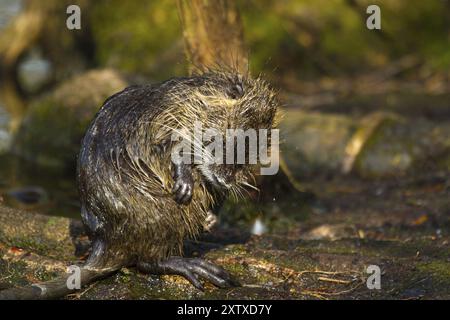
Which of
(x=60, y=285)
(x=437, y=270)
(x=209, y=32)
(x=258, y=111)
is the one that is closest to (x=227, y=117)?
(x=258, y=111)

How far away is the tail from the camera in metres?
4.17

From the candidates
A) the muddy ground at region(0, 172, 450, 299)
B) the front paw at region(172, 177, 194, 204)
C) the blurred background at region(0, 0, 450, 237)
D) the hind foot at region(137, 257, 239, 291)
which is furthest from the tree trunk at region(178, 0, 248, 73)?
the hind foot at region(137, 257, 239, 291)

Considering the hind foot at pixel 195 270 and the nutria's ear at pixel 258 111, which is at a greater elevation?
the nutria's ear at pixel 258 111

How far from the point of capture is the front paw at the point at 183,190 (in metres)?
4.51

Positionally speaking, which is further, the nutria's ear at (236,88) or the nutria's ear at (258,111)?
the nutria's ear at (236,88)

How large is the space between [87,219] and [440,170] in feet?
13.3

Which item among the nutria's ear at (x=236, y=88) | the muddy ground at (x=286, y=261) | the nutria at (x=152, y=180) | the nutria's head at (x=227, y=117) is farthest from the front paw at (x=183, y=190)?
the nutria's ear at (x=236, y=88)

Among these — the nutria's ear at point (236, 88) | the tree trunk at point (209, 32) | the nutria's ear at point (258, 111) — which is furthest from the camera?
the tree trunk at point (209, 32)

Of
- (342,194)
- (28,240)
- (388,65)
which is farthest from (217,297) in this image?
(388,65)

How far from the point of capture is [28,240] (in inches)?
204

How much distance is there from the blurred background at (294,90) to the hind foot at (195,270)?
1.85 m

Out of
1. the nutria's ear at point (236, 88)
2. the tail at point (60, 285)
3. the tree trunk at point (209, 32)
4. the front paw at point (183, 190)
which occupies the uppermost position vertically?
the tree trunk at point (209, 32)

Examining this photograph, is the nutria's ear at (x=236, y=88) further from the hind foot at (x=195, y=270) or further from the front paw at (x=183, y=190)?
the hind foot at (x=195, y=270)
